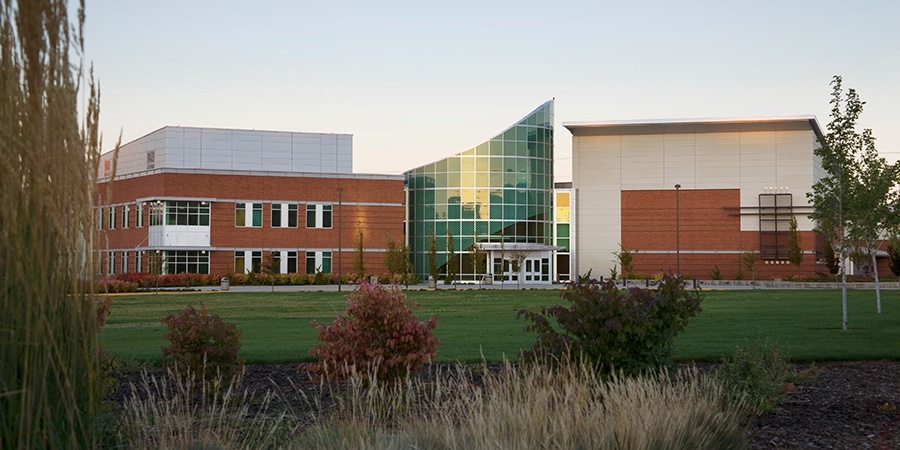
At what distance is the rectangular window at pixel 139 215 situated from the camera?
65875mm

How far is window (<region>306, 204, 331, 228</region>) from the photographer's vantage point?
6688 cm

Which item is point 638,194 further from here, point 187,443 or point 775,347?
point 187,443

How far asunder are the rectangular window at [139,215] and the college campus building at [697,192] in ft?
101

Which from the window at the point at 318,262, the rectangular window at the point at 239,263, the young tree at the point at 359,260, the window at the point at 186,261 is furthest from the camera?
the window at the point at 318,262

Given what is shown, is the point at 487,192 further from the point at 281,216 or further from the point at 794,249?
the point at 794,249

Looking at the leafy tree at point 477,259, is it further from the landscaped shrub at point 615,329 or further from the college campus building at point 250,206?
the landscaped shrub at point 615,329

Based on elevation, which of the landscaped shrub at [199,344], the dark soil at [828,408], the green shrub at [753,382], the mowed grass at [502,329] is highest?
the landscaped shrub at [199,344]

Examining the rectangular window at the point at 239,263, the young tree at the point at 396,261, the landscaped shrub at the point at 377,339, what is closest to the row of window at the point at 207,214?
the rectangular window at the point at 239,263

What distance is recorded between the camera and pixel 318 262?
67.0 meters

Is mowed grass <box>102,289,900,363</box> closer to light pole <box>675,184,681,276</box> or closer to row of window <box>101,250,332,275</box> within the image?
row of window <box>101,250,332,275</box>

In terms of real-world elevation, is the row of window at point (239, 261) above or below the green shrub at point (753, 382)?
above

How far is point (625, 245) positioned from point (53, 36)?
69.4m

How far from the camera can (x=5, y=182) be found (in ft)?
12.3

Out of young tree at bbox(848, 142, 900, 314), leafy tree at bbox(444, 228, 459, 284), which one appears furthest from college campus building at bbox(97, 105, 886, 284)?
young tree at bbox(848, 142, 900, 314)
